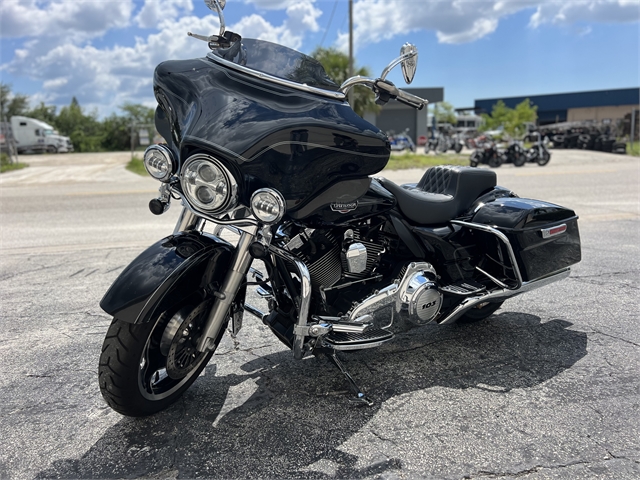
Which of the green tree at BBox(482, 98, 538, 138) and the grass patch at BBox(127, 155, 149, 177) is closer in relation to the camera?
the grass patch at BBox(127, 155, 149, 177)

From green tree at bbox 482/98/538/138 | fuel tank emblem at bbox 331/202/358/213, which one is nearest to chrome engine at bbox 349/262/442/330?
fuel tank emblem at bbox 331/202/358/213

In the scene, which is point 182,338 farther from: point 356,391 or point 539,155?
point 539,155

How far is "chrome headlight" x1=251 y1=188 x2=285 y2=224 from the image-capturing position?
244 centimetres

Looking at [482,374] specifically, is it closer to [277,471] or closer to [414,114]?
[277,471]

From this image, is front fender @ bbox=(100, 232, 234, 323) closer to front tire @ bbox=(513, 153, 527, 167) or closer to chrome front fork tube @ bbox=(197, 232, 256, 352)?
chrome front fork tube @ bbox=(197, 232, 256, 352)

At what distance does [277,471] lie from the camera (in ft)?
7.91

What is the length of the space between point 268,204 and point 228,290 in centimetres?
54

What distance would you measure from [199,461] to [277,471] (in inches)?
15.5

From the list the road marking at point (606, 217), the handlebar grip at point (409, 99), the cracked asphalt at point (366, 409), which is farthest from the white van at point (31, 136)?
the handlebar grip at point (409, 99)

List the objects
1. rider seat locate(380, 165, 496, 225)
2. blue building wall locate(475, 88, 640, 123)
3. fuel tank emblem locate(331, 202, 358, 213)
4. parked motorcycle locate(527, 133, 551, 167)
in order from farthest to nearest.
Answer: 1. blue building wall locate(475, 88, 640, 123)
2. parked motorcycle locate(527, 133, 551, 167)
3. rider seat locate(380, 165, 496, 225)
4. fuel tank emblem locate(331, 202, 358, 213)

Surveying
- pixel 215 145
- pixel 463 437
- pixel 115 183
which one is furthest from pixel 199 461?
pixel 115 183

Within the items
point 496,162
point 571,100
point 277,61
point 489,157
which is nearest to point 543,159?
point 496,162

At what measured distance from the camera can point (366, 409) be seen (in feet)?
9.61

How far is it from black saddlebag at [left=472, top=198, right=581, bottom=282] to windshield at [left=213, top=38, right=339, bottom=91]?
1.67m
